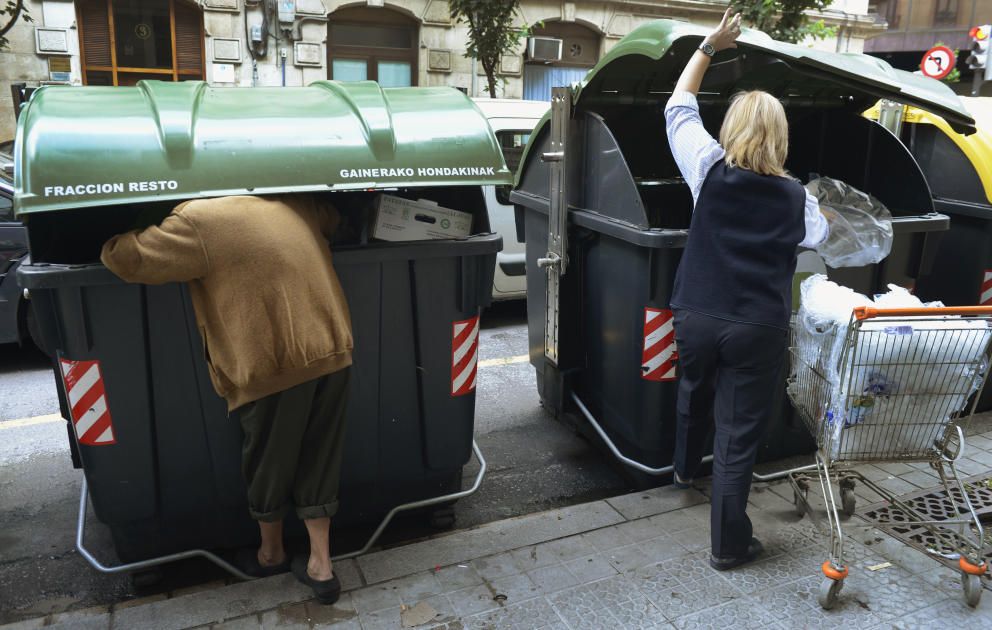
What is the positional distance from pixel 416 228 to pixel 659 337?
1168 millimetres

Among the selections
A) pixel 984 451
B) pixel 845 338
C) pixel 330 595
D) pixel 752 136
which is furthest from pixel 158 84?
pixel 984 451

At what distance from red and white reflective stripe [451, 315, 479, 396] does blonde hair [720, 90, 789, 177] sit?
45.5 inches

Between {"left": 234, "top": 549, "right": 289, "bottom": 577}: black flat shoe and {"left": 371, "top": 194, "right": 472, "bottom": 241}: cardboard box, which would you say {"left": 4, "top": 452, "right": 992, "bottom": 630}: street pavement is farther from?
{"left": 371, "top": 194, "right": 472, "bottom": 241}: cardboard box

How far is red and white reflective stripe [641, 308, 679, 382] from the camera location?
3412mm

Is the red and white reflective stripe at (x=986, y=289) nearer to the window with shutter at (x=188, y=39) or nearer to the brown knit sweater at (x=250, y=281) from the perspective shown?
the brown knit sweater at (x=250, y=281)

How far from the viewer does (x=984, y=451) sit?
420 centimetres

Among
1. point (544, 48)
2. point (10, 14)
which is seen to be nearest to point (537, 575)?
point (10, 14)

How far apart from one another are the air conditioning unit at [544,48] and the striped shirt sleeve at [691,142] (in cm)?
1325

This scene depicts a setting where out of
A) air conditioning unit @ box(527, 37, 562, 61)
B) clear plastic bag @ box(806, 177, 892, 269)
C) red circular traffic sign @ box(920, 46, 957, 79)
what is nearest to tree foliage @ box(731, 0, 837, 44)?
red circular traffic sign @ box(920, 46, 957, 79)

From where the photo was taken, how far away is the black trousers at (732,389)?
9.30 feet

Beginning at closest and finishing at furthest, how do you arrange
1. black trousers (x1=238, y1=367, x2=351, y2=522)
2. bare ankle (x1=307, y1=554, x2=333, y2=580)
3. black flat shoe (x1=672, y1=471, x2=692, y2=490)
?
black trousers (x1=238, y1=367, x2=351, y2=522) < bare ankle (x1=307, y1=554, x2=333, y2=580) < black flat shoe (x1=672, y1=471, x2=692, y2=490)

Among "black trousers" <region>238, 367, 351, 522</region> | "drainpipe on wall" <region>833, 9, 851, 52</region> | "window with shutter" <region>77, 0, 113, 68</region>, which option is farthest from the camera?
"drainpipe on wall" <region>833, 9, 851, 52</region>

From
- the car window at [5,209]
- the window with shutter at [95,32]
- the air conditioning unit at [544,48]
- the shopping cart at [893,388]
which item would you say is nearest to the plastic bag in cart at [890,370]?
the shopping cart at [893,388]

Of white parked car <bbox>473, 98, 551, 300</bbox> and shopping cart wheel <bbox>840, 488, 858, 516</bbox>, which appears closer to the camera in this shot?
shopping cart wheel <bbox>840, 488, 858, 516</bbox>
